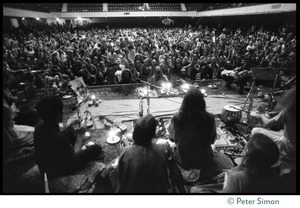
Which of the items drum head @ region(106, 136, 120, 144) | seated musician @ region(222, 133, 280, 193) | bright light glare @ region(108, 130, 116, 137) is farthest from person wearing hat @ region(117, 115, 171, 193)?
bright light glare @ region(108, 130, 116, 137)

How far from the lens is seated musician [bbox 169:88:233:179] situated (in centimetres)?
253

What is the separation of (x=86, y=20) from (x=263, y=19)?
21601 millimetres

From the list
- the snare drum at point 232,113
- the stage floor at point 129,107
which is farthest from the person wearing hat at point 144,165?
the snare drum at point 232,113

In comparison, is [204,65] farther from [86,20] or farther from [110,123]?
[86,20]

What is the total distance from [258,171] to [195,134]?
874 millimetres

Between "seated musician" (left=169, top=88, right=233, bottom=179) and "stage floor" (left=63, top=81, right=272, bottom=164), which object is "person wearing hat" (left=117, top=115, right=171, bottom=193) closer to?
"seated musician" (left=169, top=88, right=233, bottom=179)

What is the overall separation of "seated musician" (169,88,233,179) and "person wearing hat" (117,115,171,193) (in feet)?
1.99

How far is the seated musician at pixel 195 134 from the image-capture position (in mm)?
2533

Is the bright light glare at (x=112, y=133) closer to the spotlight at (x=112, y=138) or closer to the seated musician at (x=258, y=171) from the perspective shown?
the spotlight at (x=112, y=138)

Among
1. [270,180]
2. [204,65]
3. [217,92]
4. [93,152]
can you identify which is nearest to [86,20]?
[204,65]

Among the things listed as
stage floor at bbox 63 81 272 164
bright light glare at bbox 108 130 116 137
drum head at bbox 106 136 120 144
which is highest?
stage floor at bbox 63 81 272 164

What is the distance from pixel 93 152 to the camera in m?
3.04

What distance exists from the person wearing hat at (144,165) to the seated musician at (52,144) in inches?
35.3

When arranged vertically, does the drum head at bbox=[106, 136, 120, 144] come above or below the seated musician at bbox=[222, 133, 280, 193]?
below
